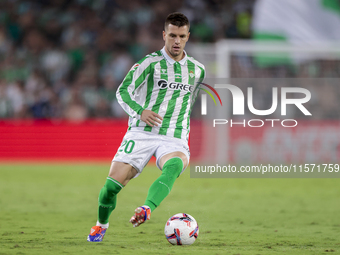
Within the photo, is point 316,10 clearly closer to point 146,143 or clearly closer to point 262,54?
point 262,54

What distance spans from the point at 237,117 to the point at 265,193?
3.63m

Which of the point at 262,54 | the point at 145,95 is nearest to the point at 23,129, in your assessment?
the point at 262,54

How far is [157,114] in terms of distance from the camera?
16.8 ft

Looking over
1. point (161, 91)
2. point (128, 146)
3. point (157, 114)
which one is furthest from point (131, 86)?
point (128, 146)

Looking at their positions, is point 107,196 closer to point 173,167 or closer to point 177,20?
point 173,167

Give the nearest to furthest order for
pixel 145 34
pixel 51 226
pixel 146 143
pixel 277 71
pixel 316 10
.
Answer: pixel 146 143
pixel 51 226
pixel 277 71
pixel 316 10
pixel 145 34

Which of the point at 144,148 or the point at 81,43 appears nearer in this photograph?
the point at 144,148

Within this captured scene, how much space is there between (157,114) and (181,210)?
9.52 feet

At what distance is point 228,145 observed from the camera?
1336 cm

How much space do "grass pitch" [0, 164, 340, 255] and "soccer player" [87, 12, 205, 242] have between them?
61 centimetres

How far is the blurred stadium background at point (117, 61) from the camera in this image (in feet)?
44.2

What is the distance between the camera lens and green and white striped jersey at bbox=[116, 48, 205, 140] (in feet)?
17.4

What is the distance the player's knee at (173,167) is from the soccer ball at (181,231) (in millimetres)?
453

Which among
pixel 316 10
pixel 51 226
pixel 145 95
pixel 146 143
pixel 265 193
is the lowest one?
pixel 265 193
